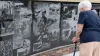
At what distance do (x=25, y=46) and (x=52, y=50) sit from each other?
4.21ft

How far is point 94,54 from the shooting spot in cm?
591

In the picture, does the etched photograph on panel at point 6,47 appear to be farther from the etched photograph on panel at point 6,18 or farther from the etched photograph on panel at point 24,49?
the etched photograph on panel at point 24,49

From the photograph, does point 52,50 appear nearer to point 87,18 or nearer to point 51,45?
point 51,45

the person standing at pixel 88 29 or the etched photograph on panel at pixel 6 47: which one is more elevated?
the person standing at pixel 88 29

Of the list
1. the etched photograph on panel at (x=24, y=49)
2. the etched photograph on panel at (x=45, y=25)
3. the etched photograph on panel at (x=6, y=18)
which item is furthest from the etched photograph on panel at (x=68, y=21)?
the etched photograph on panel at (x=6, y=18)

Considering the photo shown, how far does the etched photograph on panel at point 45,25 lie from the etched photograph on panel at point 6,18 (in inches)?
39.1

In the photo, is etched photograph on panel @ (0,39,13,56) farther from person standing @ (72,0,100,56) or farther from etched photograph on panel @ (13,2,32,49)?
person standing @ (72,0,100,56)

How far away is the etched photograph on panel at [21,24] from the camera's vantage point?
628cm

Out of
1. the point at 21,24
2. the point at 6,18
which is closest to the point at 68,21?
the point at 21,24

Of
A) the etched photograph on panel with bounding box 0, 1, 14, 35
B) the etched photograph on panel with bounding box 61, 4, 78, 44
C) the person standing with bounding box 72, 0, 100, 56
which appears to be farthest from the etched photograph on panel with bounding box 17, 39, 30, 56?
the etched photograph on panel with bounding box 61, 4, 78, 44

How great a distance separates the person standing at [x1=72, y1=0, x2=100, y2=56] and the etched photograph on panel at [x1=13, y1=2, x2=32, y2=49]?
1.38 metres

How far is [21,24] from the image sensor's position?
6.45m

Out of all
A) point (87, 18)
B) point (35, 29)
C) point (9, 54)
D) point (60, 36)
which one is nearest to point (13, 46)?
point (9, 54)

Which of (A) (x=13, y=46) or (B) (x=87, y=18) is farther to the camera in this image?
(A) (x=13, y=46)
